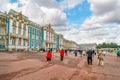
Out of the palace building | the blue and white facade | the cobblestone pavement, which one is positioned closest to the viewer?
the cobblestone pavement

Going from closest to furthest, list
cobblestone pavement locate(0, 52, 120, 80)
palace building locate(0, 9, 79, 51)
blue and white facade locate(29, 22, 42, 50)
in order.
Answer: cobblestone pavement locate(0, 52, 120, 80), palace building locate(0, 9, 79, 51), blue and white facade locate(29, 22, 42, 50)

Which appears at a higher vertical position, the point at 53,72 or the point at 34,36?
the point at 34,36

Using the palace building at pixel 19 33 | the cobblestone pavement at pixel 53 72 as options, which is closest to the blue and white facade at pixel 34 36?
the palace building at pixel 19 33

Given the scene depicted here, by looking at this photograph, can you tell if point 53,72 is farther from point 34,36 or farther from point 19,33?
point 34,36

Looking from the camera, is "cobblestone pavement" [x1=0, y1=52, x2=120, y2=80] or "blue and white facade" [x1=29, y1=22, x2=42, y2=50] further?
"blue and white facade" [x1=29, y1=22, x2=42, y2=50]

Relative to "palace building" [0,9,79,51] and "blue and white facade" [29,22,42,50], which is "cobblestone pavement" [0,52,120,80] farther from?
"blue and white facade" [29,22,42,50]

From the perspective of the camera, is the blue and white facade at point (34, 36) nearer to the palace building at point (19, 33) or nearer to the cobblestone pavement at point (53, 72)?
the palace building at point (19, 33)

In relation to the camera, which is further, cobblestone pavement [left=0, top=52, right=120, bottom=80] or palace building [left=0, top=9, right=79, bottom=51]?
palace building [left=0, top=9, right=79, bottom=51]

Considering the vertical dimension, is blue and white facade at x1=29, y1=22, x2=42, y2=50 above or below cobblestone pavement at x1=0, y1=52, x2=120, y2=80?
above

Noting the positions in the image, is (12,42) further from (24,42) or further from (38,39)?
(38,39)

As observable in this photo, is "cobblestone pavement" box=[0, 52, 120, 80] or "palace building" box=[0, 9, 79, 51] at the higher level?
"palace building" box=[0, 9, 79, 51]

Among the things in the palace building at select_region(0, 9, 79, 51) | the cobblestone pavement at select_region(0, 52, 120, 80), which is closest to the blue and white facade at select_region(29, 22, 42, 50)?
the palace building at select_region(0, 9, 79, 51)

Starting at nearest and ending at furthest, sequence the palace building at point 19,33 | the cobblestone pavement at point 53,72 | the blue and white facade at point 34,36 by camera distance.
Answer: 1. the cobblestone pavement at point 53,72
2. the palace building at point 19,33
3. the blue and white facade at point 34,36

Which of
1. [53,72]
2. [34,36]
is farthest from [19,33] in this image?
[53,72]
